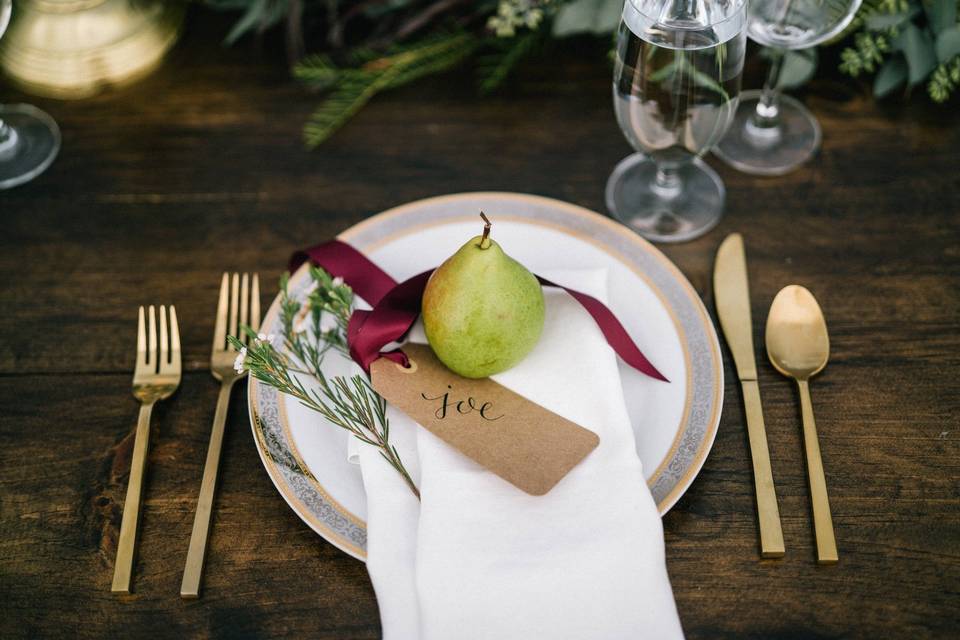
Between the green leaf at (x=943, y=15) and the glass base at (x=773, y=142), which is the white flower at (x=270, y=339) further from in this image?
the green leaf at (x=943, y=15)

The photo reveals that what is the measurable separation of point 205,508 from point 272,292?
0.79ft

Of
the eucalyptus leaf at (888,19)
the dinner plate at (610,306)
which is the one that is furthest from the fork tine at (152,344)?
the eucalyptus leaf at (888,19)

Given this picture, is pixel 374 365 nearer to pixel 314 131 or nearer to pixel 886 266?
pixel 314 131

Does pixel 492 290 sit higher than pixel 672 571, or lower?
higher

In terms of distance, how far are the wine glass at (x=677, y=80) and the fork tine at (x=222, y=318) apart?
0.42m

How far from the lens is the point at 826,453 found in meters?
0.68

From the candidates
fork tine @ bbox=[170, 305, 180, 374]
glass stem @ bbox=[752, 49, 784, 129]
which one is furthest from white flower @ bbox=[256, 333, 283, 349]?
glass stem @ bbox=[752, 49, 784, 129]

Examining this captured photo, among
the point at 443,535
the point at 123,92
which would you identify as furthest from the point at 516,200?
the point at 123,92

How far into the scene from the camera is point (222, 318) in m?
0.78

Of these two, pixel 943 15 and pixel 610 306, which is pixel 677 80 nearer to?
pixel 610 306

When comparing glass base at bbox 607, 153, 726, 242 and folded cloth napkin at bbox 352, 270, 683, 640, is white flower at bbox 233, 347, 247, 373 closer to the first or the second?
folded cloth napkin at bbox 352, 270, 683, 640

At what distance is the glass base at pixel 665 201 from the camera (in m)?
0.83

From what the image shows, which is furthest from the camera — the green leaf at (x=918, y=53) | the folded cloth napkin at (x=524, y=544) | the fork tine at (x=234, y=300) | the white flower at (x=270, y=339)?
the green leaf at (x=918, y=53)

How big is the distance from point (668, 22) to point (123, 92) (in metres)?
0.71
